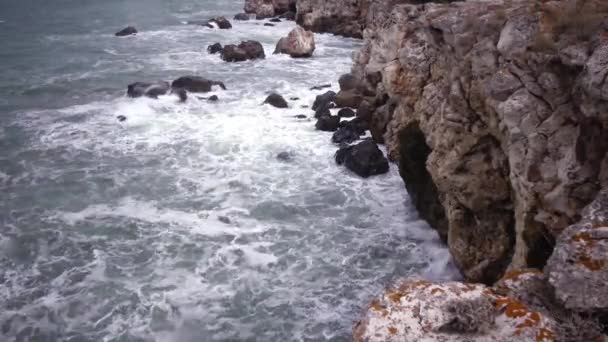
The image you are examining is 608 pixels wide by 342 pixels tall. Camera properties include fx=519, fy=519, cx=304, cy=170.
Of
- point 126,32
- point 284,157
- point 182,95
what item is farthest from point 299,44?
point 284,157

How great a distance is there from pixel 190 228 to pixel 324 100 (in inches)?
610

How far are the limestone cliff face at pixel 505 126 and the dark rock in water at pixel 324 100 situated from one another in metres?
11.5

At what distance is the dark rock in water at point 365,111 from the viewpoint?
1127 inches

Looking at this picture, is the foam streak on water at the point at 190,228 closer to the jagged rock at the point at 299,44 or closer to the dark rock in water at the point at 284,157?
the dark rock in water at the point at 284,157

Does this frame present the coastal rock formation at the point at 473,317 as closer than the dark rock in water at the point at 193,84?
Yes

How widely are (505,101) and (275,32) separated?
5138 cm

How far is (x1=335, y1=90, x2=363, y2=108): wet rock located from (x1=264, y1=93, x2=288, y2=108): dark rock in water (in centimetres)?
373

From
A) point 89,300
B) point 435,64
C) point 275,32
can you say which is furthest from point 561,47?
point 275,32

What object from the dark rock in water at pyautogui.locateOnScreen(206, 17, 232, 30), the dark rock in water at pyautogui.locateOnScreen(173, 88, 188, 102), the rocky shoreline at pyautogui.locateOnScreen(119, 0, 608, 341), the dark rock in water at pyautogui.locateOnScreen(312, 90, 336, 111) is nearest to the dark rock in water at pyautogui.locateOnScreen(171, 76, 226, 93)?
the dark rock in water at pyautogui.locateOnScreen(173, 88, 188, 102)

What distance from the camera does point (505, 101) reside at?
1117 cm

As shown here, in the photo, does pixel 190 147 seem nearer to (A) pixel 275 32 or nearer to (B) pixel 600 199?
(B) pixel 600 199

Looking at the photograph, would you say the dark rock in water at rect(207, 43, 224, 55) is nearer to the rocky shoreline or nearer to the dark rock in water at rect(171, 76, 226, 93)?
the dark rock in water at rect(171, 76, 226, 93)

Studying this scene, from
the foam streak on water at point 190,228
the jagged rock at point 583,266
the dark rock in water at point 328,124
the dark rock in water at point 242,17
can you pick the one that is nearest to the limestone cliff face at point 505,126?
the jagged rock at point 583,266

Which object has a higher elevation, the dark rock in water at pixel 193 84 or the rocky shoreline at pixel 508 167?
the rocky shoreline at pixel 508 167
